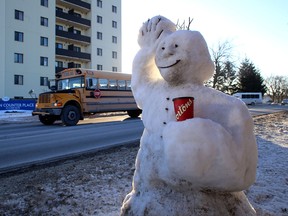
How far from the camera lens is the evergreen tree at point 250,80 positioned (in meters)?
51.3

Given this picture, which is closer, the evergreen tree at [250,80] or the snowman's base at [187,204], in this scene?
the snowman's base at [187,204]

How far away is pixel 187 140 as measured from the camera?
4.18 ft

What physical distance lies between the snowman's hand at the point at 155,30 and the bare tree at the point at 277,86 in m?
81.4

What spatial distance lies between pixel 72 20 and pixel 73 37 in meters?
2.27

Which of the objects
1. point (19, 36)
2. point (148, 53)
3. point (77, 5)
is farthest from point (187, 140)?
point (77, 5)

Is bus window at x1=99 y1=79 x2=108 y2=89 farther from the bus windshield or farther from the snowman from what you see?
the snowman

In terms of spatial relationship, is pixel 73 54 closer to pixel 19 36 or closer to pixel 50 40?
pixel 50 40

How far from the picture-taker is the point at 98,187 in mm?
3803

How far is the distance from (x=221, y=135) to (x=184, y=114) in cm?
20

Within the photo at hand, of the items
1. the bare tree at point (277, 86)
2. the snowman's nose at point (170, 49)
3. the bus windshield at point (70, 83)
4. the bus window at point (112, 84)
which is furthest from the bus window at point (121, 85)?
the bare tree at point (277, 86)

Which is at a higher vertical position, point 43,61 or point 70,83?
point 43,61

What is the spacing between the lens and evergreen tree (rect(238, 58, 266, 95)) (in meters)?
51.3

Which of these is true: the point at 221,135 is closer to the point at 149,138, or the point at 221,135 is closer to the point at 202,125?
the point at 202,125

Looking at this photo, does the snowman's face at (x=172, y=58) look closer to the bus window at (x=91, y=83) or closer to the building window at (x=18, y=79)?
the bus window at (x=91, y=83)
